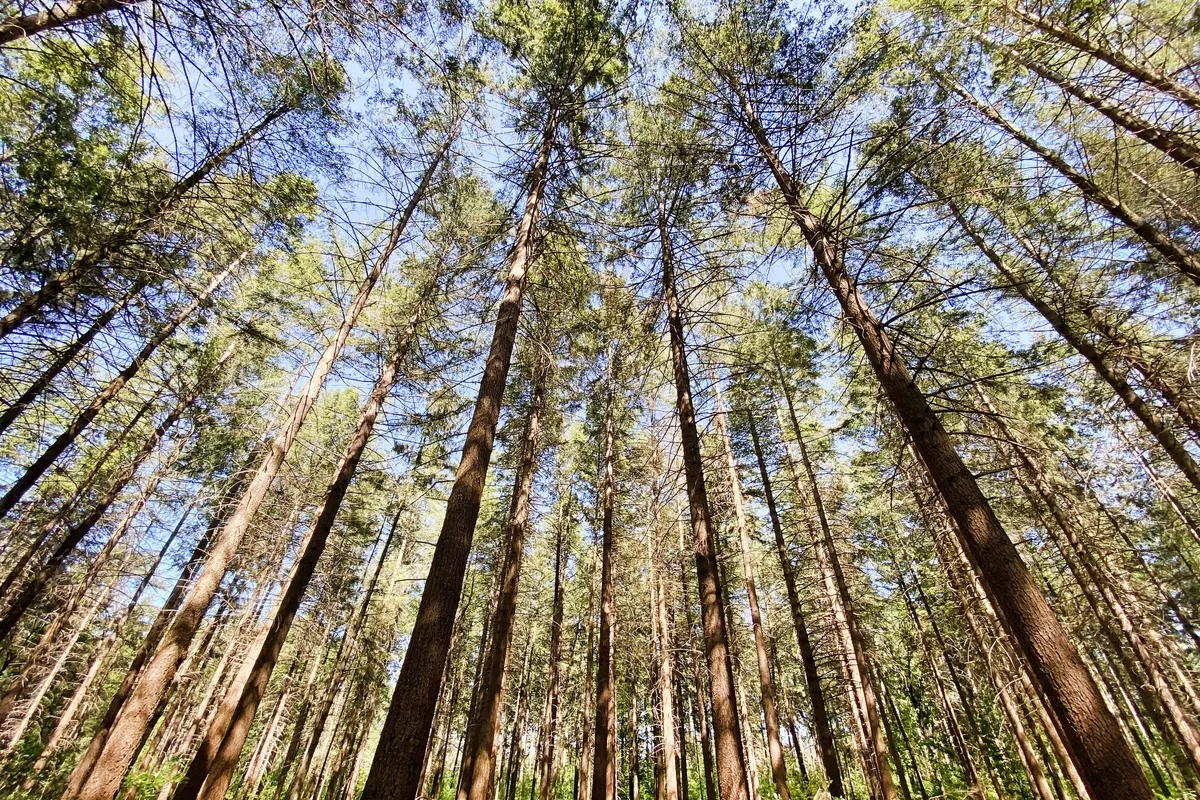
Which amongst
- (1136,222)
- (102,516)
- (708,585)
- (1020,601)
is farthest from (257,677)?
(1136,222)

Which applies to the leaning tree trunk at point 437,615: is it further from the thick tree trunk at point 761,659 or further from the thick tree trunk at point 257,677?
the thick tree trunk at point 257,677

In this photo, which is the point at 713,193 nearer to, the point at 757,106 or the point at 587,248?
the point at 757,106

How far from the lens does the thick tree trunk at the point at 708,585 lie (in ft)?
15.3

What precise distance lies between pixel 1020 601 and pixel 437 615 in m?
4.84

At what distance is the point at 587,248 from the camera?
951cm

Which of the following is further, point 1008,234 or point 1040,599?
point 1008,234

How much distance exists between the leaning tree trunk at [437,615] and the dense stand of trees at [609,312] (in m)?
0.04

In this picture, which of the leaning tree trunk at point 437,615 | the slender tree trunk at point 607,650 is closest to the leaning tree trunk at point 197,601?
the leaning tree trunk at point 437,615

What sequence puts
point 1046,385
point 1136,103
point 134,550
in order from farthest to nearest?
point 134,550 < point 1046,385 < point 1136,103

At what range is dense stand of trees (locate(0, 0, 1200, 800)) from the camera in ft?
15.0

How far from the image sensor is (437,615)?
3988 mm

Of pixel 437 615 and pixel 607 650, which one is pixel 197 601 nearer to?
pixel 437 615

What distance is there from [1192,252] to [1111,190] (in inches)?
66.7

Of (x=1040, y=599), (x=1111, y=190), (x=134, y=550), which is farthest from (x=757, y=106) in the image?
(x=134, y=550)
